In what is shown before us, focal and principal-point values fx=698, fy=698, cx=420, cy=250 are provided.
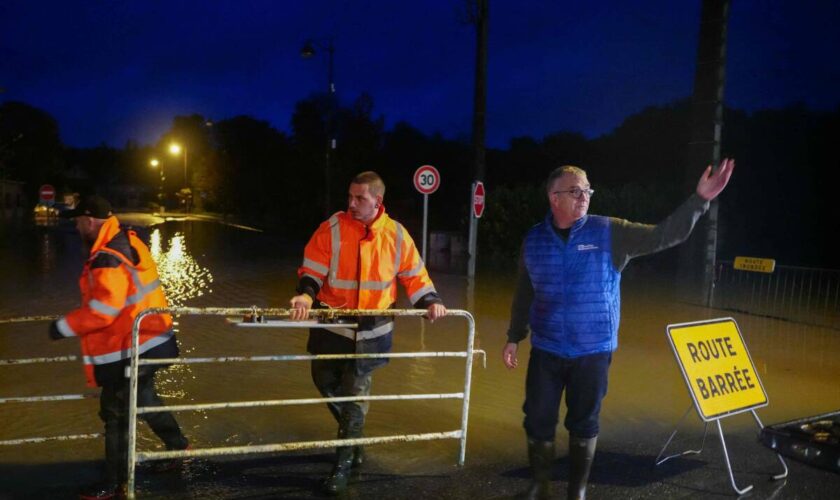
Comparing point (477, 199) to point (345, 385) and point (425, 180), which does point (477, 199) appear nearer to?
point (425, 180)

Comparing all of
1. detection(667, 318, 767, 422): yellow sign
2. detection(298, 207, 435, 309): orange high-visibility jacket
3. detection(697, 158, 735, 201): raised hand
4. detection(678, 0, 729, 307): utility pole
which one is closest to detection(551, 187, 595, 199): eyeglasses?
detection(697, 158, 735, 201): raised hand

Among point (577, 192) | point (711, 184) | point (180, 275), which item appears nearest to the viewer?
point (711, 184)

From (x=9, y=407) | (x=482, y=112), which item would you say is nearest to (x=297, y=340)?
(x=9, y=407)

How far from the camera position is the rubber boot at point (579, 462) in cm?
398

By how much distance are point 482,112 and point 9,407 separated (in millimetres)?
12564

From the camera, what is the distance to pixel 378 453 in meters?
4.94

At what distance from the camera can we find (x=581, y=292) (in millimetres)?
3922

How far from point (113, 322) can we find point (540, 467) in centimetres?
262

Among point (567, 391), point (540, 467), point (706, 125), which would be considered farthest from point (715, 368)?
point (706, 125)

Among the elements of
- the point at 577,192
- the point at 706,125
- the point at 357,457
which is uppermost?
the point at 706,125

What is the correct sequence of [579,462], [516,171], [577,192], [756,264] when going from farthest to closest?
[516,171], [756,264], [579,462], [577,192]

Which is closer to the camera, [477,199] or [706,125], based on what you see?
[706,125]

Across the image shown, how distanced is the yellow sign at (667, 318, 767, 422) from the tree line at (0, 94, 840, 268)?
156 inches

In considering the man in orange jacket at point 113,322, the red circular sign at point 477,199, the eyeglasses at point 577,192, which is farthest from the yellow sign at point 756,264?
the man in orange jacket at point 113,322
